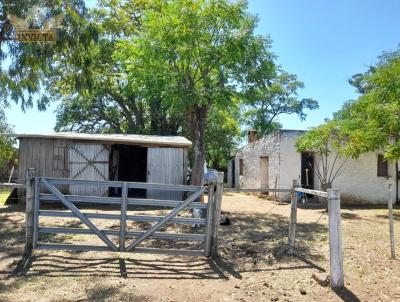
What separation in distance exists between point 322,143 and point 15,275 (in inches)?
479

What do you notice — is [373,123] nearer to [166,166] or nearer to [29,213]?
[166,166]

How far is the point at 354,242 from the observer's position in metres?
8.39

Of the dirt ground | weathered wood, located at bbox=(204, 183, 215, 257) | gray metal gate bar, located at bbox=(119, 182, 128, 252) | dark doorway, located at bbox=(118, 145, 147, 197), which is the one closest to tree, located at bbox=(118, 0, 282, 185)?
the dirt ground

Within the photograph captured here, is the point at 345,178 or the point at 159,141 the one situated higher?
the point at 159,141

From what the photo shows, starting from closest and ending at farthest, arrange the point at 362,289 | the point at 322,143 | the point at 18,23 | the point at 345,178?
the point at 362,289
the point at 18,23
the point at 322,143
the point at 345,178

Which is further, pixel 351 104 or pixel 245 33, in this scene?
pixel 351 104

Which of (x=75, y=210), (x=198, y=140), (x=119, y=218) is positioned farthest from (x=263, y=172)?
(x=75, y=210)

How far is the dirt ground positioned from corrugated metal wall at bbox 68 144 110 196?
7274mm

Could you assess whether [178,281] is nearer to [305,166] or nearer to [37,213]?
[37,213]

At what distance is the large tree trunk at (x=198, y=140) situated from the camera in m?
14.0

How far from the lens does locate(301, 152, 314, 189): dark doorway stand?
19.2 metres

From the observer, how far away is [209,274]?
233 inches

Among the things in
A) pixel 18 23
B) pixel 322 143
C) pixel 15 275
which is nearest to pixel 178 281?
pixel 15 275

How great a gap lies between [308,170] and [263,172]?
9.27ft
